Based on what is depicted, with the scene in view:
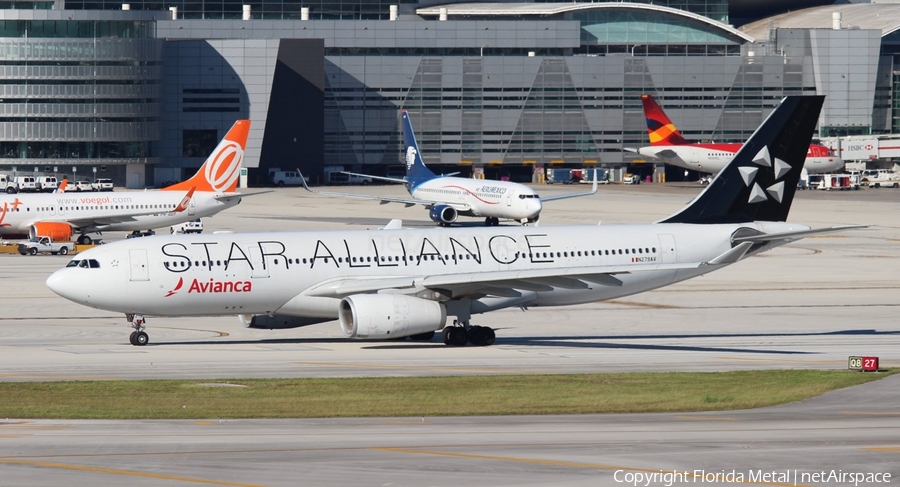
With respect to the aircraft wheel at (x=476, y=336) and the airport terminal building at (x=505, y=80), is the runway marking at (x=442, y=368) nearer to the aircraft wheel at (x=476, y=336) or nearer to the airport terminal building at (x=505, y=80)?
the aircraft wheel at (x=476, y=336)

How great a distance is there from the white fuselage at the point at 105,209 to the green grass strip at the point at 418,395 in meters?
54.5

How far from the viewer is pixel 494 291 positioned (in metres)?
40.2

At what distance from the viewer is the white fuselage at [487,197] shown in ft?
317

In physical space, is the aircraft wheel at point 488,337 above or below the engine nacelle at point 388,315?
below

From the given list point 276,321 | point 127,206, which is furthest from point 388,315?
point 127,206

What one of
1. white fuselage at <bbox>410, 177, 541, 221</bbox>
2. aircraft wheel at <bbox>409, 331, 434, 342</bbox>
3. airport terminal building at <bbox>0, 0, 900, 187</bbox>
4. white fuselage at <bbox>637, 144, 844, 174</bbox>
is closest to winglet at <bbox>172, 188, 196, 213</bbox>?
white fuselage at <bbox>410, 177, 541, 221</bbox>

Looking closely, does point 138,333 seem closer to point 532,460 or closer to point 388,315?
point 388,315

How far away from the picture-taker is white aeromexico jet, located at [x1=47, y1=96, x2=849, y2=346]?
39.4 metres

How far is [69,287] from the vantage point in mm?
39531

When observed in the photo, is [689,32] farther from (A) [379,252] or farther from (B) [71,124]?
(A) [379,252]

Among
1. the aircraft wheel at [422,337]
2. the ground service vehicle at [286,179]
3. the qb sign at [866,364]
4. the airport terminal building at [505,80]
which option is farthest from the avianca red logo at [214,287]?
the airport terminal building at [505,80]

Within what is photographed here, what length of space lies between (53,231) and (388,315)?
4974cm

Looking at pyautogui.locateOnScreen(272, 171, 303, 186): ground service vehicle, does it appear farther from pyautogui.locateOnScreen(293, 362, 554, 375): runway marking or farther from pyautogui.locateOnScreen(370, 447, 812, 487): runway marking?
pyautogui.locateOnScreen(370, 447, 812, 487): runway marking

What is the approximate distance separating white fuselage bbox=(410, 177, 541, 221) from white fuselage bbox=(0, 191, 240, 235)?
2063 cm
